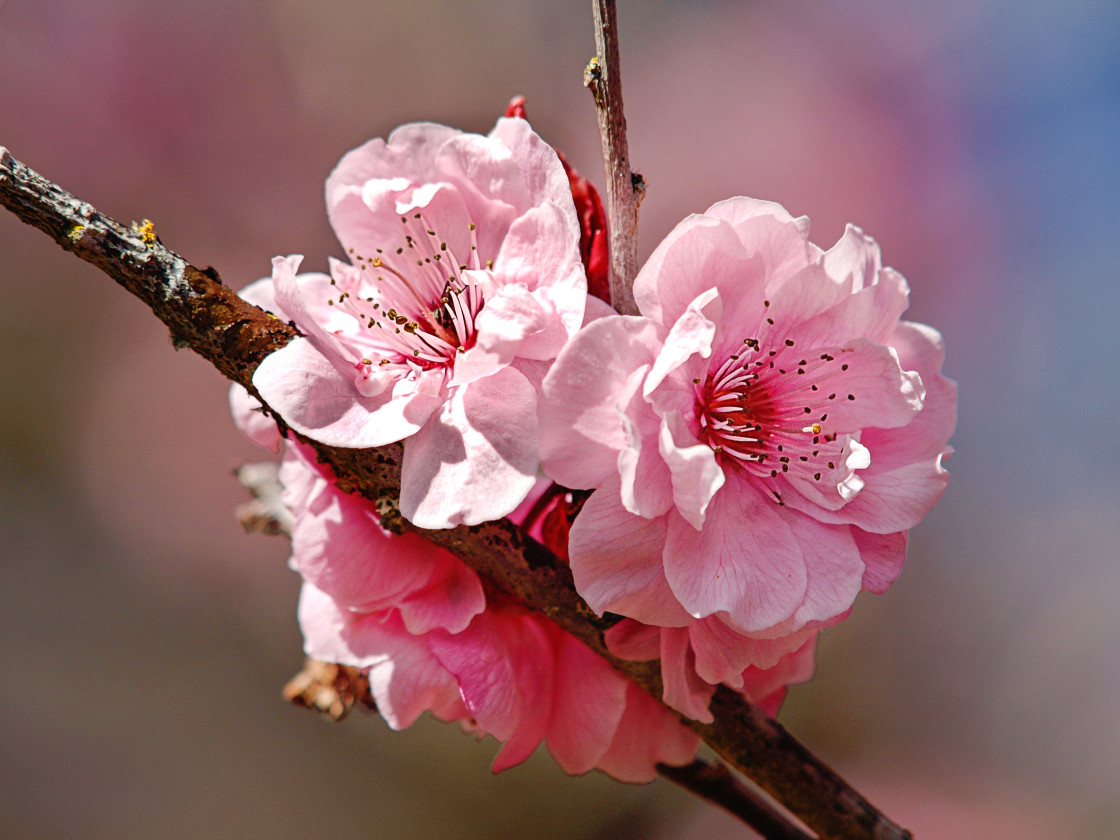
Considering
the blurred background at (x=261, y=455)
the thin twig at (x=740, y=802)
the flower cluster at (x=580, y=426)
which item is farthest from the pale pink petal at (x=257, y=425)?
the blurred background at (x=261, y=455)

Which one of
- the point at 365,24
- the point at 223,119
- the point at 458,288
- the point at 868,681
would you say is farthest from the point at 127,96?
the point at 868,681

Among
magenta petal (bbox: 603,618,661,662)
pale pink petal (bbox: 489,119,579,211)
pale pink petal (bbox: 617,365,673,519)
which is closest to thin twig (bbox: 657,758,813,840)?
magenta petal (bbox: 603,618,661,662)

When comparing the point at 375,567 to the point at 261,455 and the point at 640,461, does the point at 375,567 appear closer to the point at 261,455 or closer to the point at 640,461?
the point at 640,461

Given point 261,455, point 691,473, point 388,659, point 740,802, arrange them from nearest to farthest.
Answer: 1. point 691,473
2. point 388,659
3. point 740,802
4. point 261,455

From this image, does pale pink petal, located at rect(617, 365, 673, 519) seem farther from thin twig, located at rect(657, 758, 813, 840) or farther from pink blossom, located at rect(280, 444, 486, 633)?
thin twig, located at rect(657, 758, 813, 840)

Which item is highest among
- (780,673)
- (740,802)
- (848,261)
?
(848,261)

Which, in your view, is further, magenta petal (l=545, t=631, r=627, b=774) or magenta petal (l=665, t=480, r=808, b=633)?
magenta petal (l=545, t=631, r=627, b=774)

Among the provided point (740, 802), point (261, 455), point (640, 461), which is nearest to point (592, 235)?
point (640, 461)
